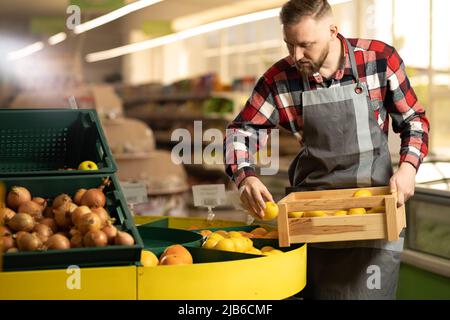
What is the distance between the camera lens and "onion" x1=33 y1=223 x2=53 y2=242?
2.02 meters

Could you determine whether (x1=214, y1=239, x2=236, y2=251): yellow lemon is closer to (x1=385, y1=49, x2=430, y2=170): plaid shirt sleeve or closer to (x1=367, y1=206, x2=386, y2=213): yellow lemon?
(x1=367, y1=206, x2=386, y2=213): yellow lemon

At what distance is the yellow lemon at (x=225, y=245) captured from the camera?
225cm

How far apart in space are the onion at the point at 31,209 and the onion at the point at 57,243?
0.90 feet

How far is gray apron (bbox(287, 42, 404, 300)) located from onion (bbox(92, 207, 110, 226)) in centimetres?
96

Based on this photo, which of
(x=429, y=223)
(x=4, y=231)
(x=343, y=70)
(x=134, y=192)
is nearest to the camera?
(x=4, y=231)

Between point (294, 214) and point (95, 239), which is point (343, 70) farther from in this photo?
point (95, 239)

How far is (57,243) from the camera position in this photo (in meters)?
1.93

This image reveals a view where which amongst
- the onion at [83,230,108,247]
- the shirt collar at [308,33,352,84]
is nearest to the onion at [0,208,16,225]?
the onion at [83,230,108,247]

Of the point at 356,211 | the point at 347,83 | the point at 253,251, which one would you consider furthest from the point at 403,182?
the point at 253,251

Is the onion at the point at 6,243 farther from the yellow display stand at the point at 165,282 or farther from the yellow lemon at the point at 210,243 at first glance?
the yellow lemon at the point at 210,243

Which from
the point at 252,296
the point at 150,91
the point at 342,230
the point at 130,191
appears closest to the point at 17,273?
the point at 252,296

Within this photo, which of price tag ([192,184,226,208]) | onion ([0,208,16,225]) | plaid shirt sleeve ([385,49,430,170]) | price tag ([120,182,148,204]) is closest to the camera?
onion ([0,208,16,225])

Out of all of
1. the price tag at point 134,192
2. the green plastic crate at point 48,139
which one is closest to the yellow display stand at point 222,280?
the green plastic crate at point 48,139

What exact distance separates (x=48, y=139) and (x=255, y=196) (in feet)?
3.23
